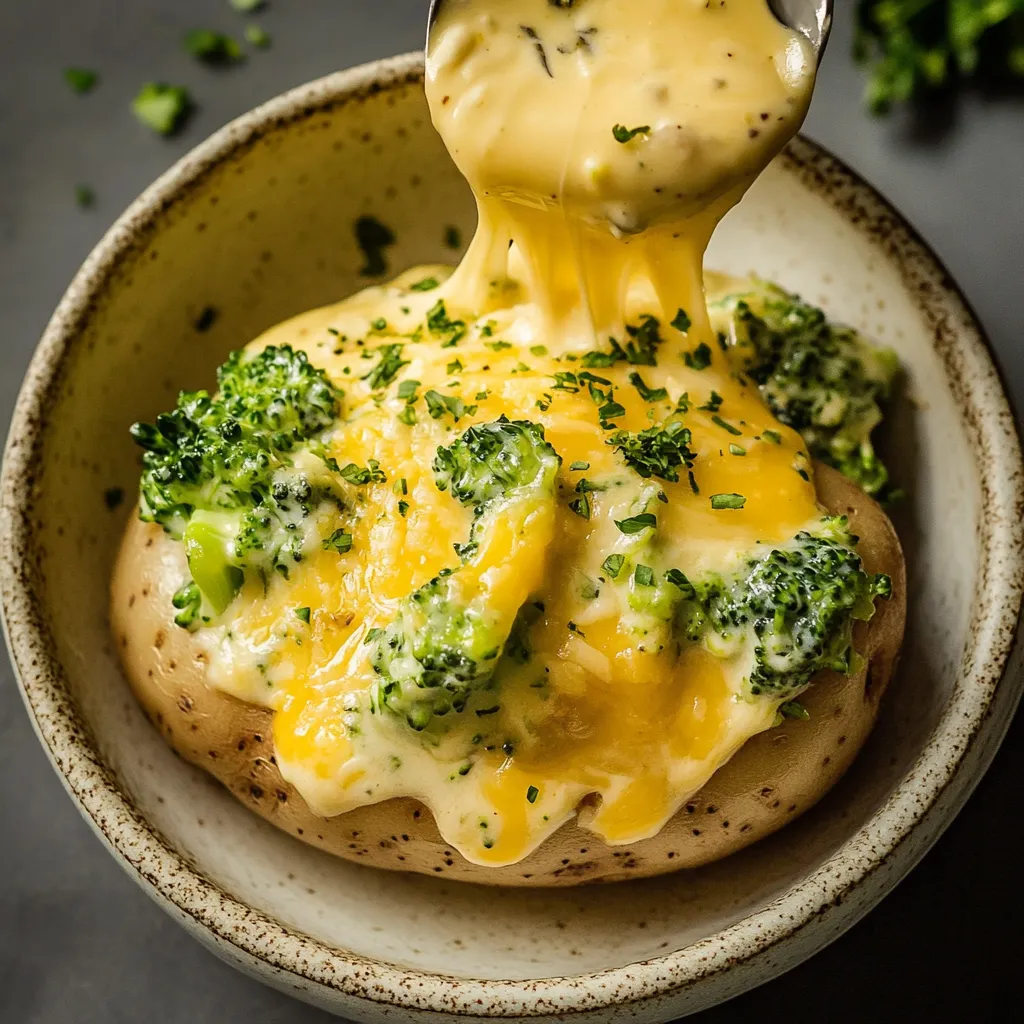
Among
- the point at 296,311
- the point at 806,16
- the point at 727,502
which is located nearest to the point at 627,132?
the point at 806,16

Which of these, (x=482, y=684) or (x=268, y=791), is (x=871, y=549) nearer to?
(x=482, y=684)

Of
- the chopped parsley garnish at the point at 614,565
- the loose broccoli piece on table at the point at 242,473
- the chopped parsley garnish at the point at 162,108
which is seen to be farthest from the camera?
the chopped parsley garnish at the point at 162,108

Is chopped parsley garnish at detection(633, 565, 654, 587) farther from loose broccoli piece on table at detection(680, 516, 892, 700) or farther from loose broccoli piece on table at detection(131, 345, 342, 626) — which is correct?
loose broccoli piece on table at detection(131, 345, 342, 626)

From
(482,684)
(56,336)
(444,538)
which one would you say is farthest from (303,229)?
(482,684)

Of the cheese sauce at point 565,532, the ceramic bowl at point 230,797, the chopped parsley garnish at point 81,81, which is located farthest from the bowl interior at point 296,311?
the chopped parsley garnish at point 81,81

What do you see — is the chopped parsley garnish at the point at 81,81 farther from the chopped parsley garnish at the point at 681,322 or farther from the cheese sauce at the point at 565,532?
the chopped parsley garnish at the point at 681,322

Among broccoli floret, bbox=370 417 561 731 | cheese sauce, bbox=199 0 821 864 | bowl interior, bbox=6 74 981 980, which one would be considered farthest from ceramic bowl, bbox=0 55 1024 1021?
broccoli floret, bbox=370 417 561 731
